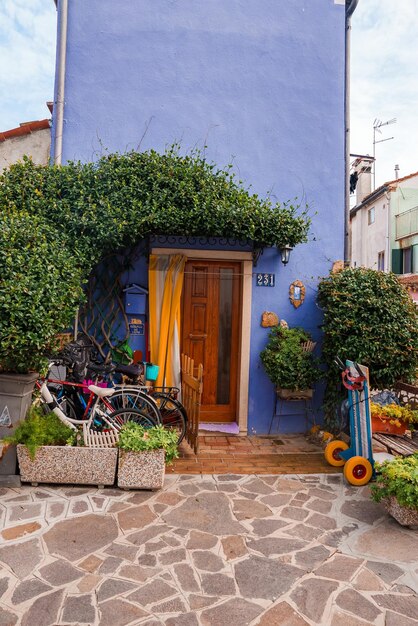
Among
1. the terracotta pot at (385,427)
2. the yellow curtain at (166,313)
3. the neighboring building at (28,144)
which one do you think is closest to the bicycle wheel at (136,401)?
the yellow curtain at (166,313)

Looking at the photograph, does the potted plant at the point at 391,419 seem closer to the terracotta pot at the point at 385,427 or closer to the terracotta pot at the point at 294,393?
the terracotta pot at the point at 385,427

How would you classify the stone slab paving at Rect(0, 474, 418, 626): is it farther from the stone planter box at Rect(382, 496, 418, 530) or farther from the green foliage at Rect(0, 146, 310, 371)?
the green foliage at Rect(0, 146, 310, 371)

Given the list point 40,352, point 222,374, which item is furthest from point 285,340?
point 40,352

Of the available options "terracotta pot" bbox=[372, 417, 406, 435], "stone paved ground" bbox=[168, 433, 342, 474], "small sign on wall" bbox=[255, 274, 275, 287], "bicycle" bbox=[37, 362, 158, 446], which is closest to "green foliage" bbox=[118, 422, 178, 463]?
"bicycle" bbox=[37, 362, 158, 446]

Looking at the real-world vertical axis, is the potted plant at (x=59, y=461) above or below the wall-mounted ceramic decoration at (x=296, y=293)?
below

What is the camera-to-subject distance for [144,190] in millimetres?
5242

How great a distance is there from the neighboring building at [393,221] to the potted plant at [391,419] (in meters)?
14.2

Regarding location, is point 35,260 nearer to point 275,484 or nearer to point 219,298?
point 219,298

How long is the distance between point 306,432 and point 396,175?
21.4m

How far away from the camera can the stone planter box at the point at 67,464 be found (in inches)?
164

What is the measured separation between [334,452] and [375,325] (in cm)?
162

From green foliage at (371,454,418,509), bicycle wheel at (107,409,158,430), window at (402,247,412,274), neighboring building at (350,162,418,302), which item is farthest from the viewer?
window at (402,247,412,274)

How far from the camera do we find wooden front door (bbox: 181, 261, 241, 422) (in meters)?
6.40

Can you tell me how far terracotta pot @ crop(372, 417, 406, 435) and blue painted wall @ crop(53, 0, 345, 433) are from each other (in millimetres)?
1231
